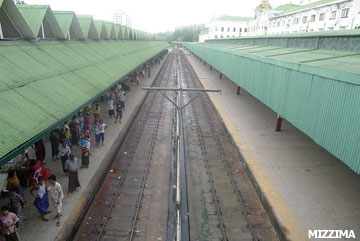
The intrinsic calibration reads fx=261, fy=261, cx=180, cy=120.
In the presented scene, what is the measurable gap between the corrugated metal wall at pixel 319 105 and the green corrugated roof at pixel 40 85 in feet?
27.6

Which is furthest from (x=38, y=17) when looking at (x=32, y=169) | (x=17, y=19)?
(x=32, y=169)

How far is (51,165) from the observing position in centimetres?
1058

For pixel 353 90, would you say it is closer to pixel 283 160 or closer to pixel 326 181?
pixel 326 181

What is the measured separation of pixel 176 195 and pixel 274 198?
3319 mm

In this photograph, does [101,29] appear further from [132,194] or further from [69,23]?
[132,194]

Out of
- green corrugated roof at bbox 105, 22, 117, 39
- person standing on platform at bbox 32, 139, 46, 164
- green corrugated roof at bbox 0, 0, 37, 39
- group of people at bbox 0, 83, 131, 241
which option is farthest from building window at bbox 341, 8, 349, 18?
person standing on platform at bbox 32, 139, 46, 164

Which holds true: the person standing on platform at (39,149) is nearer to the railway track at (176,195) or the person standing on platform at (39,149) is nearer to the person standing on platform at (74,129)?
the person standing on platform at (74,129)

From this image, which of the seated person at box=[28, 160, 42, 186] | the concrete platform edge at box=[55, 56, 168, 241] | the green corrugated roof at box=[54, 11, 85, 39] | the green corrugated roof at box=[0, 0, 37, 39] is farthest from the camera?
the green corrugated roof at box=[54, 11, 85, 39]

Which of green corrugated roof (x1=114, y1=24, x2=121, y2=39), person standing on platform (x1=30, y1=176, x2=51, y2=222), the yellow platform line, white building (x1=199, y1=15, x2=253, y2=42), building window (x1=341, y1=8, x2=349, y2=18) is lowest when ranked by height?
the yellow platform line

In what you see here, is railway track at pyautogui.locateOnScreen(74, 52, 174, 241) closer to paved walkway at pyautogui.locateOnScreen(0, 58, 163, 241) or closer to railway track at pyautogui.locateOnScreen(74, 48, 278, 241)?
railway track at pyautogui.locateOnScreen(74, 48, 278, 241)

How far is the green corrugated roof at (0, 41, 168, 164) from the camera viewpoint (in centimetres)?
669

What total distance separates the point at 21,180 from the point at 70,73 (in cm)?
508

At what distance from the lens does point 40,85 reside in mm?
9180

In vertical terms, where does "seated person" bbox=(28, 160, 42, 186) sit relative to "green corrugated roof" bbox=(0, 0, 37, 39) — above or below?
below
